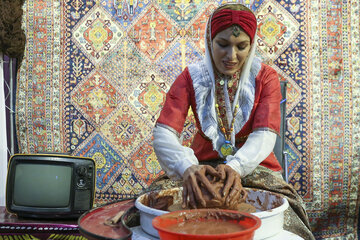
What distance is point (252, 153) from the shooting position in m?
1.66

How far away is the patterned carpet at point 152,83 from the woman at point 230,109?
4.29 feet

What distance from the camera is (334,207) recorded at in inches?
126

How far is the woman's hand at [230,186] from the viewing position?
4.14ft

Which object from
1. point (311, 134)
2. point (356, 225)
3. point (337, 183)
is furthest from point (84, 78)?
point (356, 225)

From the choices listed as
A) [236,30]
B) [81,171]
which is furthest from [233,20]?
[81,171]

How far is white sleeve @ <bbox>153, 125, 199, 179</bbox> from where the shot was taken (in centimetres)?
158

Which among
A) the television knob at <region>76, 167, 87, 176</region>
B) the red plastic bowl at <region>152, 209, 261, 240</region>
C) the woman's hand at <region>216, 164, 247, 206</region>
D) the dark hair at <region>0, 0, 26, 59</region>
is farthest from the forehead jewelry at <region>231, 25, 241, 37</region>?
the dark hair at <region>0, 0, 26, 59</region>

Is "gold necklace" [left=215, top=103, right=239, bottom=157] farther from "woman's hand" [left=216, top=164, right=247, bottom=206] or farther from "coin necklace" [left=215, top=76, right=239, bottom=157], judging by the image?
"woman's hand" [left=216, top=164, right=247, bottom=206]

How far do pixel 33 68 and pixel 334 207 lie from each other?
2917mm

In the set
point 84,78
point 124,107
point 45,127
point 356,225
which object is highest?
point 84,78

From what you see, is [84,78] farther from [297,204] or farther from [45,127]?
[297,204]

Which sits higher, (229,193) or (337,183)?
(229,193)

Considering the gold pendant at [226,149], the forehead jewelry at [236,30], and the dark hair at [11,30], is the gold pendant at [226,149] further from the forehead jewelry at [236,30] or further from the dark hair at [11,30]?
the dark hair at [11,30]

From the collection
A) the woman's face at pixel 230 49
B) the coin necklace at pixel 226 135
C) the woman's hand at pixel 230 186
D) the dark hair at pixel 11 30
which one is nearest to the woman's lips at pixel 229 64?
the woman's face at pixel 230 49
